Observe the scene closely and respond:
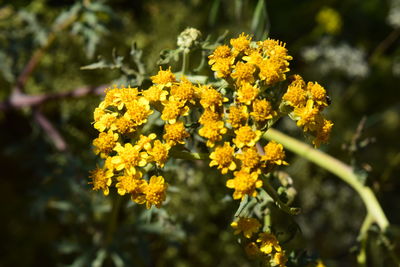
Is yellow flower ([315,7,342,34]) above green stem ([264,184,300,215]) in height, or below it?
above

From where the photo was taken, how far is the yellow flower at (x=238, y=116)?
1.48 m

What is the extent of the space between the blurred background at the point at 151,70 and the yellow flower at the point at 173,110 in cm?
105

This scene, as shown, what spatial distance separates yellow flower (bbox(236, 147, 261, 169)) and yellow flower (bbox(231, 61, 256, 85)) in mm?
220

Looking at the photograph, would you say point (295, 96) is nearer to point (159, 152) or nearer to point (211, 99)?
point (211, 99)

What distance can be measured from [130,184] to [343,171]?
41.9 inches

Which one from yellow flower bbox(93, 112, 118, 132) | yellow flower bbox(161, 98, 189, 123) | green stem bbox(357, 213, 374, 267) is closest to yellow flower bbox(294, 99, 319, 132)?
yellow flower bbox(161, 98, 189, 123)

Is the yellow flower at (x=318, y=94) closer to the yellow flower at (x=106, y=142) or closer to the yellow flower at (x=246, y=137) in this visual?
the yellow flower at (x=246, y=137)

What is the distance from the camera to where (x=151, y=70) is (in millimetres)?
2580

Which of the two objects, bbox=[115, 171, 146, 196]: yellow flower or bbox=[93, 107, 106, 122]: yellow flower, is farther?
bbox=[93, 107, 106, 122]: yellow flower

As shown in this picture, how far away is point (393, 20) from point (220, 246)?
179cm

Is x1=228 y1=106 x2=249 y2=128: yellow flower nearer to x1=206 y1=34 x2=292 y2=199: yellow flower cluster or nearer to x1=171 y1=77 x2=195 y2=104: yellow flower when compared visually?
x1=206 y1=34 x2=292 y2=199: yellow flower cluster

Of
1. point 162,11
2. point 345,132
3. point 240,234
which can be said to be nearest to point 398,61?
point 345,132

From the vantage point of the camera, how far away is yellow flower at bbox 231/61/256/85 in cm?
151

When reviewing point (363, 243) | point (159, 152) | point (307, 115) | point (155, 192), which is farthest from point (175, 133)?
point (363, 243)
